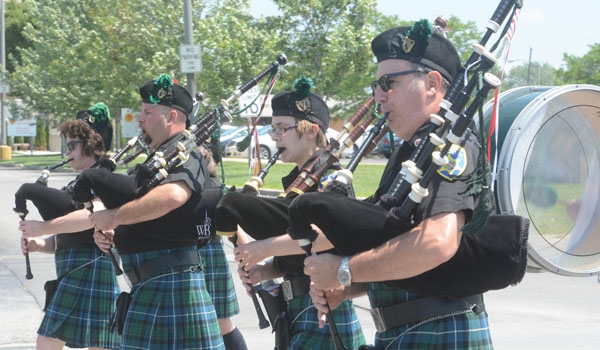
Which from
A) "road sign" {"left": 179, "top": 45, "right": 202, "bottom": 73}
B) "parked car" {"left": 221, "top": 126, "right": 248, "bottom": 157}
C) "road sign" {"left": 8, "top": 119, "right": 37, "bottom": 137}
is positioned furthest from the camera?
"road sign" {"left": 8, "top": 119, "right": 37, "bottom": 137}

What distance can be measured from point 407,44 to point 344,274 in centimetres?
71

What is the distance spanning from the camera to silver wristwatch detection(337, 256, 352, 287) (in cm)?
259

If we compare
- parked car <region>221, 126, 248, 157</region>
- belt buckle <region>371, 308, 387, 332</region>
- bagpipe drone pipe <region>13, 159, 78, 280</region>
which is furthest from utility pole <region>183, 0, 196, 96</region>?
parked car <region>221, 126, 248, 157</region>

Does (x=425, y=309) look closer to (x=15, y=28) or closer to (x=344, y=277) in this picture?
(x=344, y=277)

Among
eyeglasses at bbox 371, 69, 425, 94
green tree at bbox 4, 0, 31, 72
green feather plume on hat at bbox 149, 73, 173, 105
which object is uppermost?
green tree at bbox 4, 0, 31, 72

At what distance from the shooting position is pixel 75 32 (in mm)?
35125

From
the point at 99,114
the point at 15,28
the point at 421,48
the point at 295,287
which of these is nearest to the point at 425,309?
the point at 421,48

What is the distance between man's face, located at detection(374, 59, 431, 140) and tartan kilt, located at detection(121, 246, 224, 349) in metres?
1.96

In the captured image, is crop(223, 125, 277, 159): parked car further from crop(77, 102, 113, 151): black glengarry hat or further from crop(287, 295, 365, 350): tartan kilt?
crop(287, 295, 365, 350): tartan kilt

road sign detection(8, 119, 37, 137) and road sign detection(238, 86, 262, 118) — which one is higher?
Answer: road sign detection(238, 86, 262, 118)

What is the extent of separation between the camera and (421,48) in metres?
2.74

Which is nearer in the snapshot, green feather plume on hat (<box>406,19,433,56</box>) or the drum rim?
green feather plume on hat (<box>406,19,433,56</box>)

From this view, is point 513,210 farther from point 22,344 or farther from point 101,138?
point 22,344

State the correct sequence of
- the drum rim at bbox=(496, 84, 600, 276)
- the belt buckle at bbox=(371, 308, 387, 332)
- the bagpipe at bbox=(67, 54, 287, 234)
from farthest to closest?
the bagpipe at bbox=(67, 54, 287, 234) < the drum rim at bbox=(496, 84, 600, 276) < the belt buckle at bbox=(371, 308, 387, 332)
